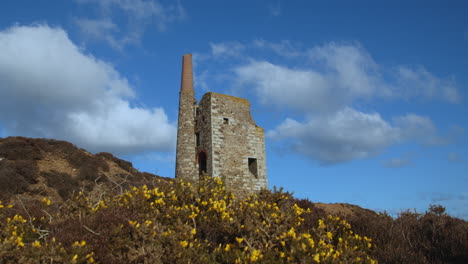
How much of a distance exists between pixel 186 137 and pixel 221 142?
2.61 m

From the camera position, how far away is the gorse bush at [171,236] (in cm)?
469

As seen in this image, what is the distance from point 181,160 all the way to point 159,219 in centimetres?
1419

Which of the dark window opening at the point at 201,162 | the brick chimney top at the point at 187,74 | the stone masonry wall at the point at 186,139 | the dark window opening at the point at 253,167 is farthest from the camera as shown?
the brick chimney top at the point at 187,74

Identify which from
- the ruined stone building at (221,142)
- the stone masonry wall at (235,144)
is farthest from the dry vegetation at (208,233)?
the ruined stone building at (221,142)

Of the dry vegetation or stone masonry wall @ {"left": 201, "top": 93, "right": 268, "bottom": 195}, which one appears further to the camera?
stone masonry wall @ {"left": 201, "top": 93, "right": 268, "bottom": 195}

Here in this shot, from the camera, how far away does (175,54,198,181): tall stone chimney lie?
20.1m

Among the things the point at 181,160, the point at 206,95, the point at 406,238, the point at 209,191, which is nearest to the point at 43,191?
the point at 181,160

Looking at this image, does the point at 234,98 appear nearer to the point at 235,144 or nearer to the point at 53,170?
the point at 235,144

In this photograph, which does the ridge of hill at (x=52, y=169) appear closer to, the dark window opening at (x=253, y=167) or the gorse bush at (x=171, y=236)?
the dark window opening at (x=253, y=167)

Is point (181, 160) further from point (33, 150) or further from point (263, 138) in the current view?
point (33, 150)

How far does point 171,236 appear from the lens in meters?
4.98

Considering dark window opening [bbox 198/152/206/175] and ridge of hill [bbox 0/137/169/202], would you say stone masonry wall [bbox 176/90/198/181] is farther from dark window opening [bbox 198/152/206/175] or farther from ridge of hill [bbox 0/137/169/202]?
ridge of hill [bbox 0/137/169/202]

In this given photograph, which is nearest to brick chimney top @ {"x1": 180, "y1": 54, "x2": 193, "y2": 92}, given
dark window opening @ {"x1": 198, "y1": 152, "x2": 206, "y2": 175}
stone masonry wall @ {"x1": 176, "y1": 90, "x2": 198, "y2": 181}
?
stone masonry wall @ {"x1": 176, "y1": 90, "x2": 198, "y2": 181}

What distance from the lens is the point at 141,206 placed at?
6777mm
